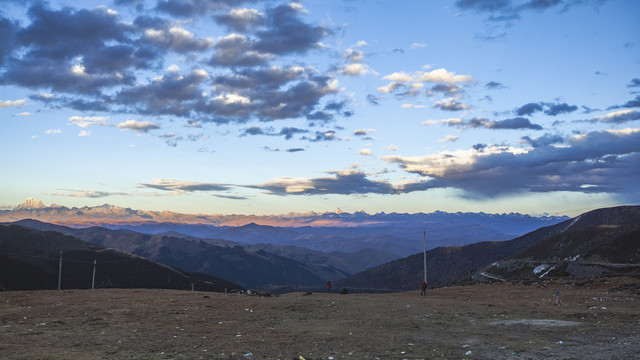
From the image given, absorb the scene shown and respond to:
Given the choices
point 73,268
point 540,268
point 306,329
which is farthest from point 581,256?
point 73,268

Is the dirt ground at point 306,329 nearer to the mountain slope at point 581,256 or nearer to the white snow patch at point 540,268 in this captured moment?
the mountain slope at point 581,256

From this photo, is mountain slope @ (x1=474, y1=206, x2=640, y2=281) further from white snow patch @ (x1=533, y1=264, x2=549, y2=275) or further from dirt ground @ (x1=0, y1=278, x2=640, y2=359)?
dirt ground @ (x1=0, y1=278, x2=640, y2=359)

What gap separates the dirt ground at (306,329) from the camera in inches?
640

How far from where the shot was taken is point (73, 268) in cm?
16712

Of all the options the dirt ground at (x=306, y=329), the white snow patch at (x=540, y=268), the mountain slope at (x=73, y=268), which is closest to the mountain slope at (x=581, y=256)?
the white snow patch at (x=540, y=268)

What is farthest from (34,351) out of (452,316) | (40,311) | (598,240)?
(598,240)

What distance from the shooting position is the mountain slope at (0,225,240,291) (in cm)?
13966

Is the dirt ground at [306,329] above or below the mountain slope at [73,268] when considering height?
above

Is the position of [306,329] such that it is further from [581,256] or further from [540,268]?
[581,256]

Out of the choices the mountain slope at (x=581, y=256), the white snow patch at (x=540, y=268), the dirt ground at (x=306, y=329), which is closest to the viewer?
the dirt ground at (x=306, y=329)

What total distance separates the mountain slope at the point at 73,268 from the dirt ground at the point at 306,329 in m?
123

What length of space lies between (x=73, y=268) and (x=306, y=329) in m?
171

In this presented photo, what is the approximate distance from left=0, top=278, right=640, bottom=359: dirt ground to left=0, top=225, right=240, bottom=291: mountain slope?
123m

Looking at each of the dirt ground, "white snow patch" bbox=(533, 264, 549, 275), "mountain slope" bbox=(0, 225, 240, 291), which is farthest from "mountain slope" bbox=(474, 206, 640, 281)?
"mountain slope" bbox=(0, 225, 240, 291)
